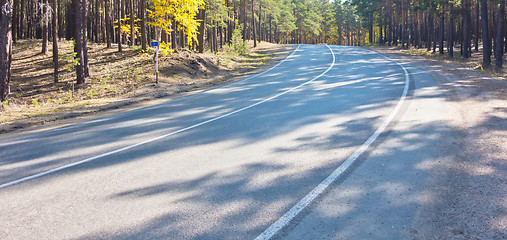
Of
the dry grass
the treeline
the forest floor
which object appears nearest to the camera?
the forest floor

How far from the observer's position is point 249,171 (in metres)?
5.66

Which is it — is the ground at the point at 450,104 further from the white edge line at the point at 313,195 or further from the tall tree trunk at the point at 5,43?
the white edge line at the point at 313,195

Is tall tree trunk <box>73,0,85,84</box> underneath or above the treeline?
underneath

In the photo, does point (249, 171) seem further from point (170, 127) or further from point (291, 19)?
point (291, 19)

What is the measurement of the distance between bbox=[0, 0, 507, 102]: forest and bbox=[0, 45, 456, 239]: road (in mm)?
11650

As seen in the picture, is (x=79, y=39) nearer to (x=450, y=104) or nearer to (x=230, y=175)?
(x=230, y=175)

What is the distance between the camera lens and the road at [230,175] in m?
3.99

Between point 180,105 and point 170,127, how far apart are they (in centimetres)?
359

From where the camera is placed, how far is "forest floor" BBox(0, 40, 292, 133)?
542 inches

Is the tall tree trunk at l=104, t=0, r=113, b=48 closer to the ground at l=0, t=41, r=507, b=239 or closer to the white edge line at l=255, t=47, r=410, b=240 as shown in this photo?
the ground at l=0, t=41, r=507, b=239

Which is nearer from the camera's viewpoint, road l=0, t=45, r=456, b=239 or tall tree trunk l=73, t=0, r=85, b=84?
road l=0, t=45, r=456, b=239

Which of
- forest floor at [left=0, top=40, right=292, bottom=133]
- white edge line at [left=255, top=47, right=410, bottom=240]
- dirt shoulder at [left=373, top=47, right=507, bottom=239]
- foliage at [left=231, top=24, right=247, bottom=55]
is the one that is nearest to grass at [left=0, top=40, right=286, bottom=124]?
forest floor at [left=0, top=40, right=292, bottom=133]

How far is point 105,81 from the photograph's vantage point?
866 inches

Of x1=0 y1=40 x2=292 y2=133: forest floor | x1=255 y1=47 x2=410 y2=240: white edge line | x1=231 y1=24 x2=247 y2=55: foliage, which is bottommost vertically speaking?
x1=255 y1=47 x2=410 y2=240: white edge line
